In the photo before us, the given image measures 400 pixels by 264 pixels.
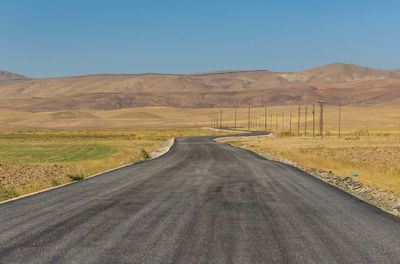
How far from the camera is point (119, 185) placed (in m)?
17.3

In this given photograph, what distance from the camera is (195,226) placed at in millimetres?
10008

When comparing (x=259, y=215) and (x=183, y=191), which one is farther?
(x=183, y=191)

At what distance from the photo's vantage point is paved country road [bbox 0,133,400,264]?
7.91m

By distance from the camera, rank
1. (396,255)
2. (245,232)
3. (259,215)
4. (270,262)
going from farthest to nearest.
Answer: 1. (259,215)
2. (245,232)
3. (396,255)
4. (270,262)

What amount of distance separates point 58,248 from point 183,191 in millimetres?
7836

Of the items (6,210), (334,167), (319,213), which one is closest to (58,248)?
(6,210)

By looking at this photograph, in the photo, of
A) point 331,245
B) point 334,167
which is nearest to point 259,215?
point 331,245

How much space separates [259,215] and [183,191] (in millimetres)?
4814

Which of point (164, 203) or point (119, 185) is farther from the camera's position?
point (119, 185)

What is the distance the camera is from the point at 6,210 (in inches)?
472

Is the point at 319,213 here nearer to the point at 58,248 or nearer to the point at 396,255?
the point at 396,255

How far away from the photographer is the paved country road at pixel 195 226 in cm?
791

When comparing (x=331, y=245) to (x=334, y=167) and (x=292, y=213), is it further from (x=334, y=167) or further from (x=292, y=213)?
(x=334, y=167)

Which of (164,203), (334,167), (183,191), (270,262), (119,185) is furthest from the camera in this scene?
(334,167)
